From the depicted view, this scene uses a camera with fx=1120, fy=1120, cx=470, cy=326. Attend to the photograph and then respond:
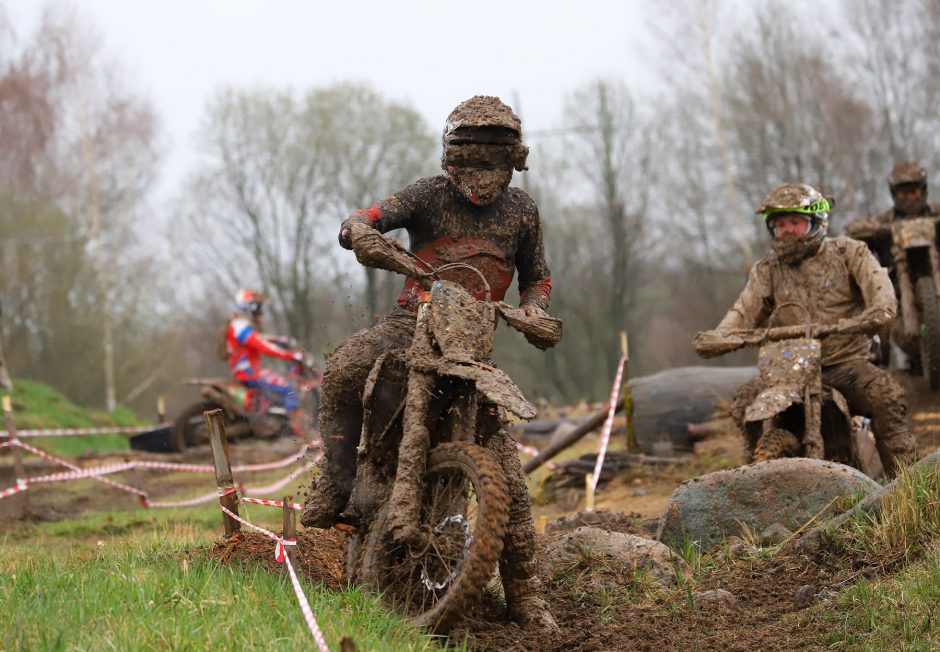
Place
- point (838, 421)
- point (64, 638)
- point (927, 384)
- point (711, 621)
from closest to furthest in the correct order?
point (64, 638)
point (711, 621)
point (838, 421)
point (927, 384)

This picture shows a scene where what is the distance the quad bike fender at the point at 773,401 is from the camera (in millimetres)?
7449

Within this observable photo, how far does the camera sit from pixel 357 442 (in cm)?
577

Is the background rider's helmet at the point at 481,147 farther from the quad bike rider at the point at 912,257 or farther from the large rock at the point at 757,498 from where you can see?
the quad bike rider at the point at 912,257

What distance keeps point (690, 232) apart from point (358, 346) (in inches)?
1292

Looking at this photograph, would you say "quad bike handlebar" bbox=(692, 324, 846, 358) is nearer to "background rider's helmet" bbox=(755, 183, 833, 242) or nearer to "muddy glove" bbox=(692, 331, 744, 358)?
"muddy glove" bbox=(692, 331, 744, 358)

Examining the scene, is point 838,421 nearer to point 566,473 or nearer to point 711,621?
point 711,621

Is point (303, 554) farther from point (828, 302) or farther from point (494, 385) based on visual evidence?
point (828, 302)

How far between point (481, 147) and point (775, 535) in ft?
9.49

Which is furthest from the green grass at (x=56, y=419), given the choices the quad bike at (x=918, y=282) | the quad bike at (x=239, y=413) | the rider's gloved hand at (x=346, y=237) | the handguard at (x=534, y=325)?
the handguard at (x=534, y=325)

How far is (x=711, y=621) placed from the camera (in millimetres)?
5324

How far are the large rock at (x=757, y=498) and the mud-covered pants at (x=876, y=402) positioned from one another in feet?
3.43

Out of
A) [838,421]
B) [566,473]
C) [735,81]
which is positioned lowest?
[566,473]

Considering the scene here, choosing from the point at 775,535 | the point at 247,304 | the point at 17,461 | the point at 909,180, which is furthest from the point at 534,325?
the point at 247,304

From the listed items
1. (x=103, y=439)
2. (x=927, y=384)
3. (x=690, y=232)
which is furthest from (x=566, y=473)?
(x=690, y=232)
